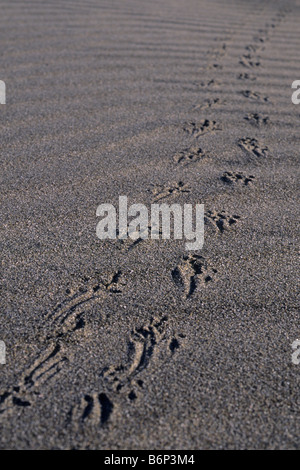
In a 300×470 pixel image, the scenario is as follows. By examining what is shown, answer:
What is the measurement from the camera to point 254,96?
3.47 m

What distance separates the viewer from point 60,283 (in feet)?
5.88

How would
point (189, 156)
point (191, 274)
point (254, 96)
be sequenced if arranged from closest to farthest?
point (191, 274), point (189, 156), point (254, 96)

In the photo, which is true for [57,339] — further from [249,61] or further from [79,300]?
[249,61]

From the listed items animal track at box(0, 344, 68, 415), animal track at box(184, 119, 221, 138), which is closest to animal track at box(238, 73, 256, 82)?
animal track at box(184, 119, 221, 138)

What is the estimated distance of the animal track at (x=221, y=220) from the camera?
2162mm

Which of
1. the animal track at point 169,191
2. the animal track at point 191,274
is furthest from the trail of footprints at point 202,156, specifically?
the animal track at point 169,191

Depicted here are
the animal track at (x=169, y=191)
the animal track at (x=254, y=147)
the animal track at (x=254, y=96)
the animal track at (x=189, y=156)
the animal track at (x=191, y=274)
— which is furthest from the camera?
the animal track at (x=254, y=96)

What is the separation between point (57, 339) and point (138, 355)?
0.87ft

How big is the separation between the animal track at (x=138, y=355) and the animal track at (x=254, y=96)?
2.26 m

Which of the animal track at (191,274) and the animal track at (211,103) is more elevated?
the animal track at (211,103)

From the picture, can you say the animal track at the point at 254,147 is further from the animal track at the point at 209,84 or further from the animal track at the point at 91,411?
the animal track at the point at 91,411

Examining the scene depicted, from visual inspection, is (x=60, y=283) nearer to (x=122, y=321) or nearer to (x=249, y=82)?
(x=122, y=321)

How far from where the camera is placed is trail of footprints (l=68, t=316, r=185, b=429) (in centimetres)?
132

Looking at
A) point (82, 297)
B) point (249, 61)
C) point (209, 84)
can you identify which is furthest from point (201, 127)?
point (82, 297)
